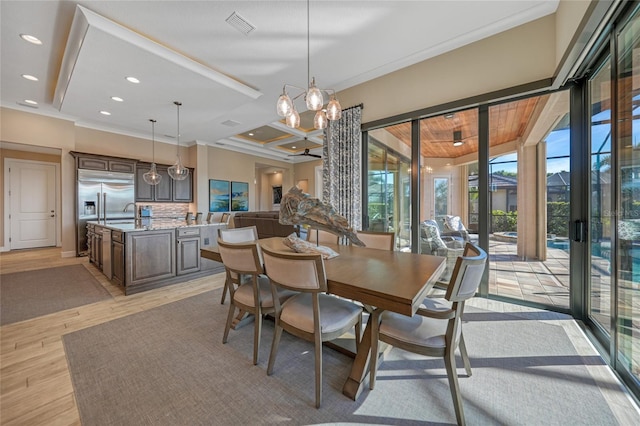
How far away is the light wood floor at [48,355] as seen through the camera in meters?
1.42

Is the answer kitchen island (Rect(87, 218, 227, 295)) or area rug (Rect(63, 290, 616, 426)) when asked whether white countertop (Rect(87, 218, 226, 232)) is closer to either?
kitchen island (Rect(87, 218, 227, 295))

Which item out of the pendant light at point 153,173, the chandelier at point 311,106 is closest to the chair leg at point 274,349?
the chandelier at point 311,106

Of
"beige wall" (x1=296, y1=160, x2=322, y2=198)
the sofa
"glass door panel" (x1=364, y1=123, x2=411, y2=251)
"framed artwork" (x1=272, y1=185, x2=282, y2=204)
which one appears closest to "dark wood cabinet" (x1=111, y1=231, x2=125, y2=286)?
the sofa

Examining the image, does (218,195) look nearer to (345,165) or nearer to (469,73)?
(345,165)

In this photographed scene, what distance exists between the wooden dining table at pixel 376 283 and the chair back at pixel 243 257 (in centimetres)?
49

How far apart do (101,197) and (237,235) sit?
5.11 metres

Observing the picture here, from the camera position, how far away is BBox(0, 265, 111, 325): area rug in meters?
2.73

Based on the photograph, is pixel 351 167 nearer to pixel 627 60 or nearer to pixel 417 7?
pixel 417 7

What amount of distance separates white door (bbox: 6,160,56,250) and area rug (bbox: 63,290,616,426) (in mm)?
6466

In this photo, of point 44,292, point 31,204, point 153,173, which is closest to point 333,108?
point 153,173

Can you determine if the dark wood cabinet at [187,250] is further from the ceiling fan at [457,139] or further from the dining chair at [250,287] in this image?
the ceiling fan at [457,139]

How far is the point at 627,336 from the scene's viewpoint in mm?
1663

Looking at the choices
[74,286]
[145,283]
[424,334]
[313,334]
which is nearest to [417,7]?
[424,334]

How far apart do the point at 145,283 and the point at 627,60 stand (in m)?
5.23
